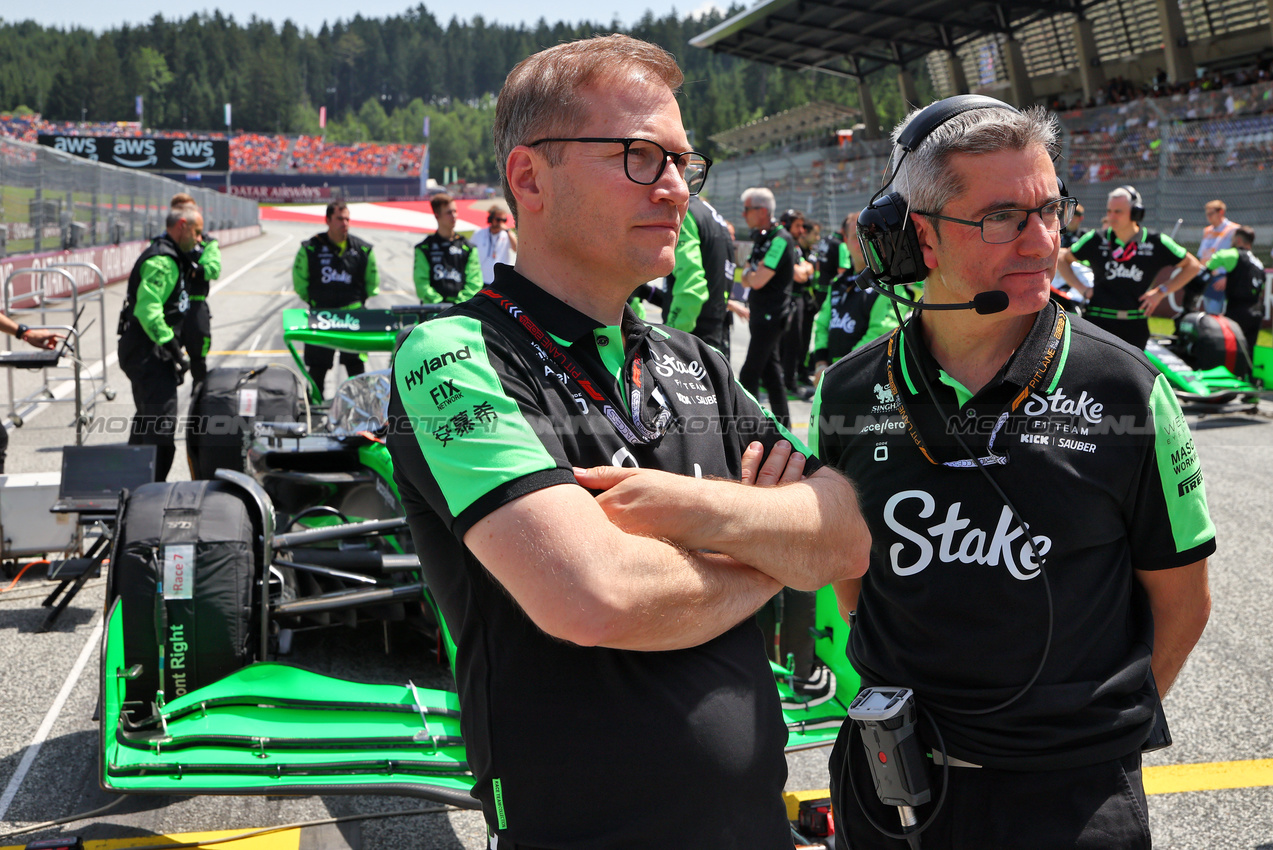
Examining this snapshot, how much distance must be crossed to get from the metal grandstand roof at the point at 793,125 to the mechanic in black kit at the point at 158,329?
141 ft

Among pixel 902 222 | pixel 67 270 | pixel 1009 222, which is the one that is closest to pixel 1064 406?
pixel 1009 222

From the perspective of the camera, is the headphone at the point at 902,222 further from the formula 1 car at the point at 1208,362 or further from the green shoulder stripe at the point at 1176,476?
the formula 1 car at the point at 1208,362

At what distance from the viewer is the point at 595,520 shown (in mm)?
1351

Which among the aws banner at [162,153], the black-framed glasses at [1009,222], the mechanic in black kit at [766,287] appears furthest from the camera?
the aws banner at [162,153]

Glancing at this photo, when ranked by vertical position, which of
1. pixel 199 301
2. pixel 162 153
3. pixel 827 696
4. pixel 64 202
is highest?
pixel 162 153

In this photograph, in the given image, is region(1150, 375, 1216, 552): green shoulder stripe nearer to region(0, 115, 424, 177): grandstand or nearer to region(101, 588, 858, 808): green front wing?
region(101, 588, 858, 808): green front wing

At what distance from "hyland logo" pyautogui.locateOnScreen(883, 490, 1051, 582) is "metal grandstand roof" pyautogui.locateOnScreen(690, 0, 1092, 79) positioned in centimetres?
2941

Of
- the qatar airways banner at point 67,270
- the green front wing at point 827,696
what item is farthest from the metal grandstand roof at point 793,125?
the green front wing at point 827,696

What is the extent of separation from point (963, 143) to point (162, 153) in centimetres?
7803

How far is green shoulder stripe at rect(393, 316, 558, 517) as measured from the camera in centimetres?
134

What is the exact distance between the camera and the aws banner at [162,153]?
66875 millimetres

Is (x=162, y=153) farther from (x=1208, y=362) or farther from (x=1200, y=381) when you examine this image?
(x=1200, y=381)

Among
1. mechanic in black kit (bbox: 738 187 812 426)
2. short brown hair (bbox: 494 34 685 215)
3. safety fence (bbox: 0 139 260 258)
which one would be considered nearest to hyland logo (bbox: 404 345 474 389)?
short brown hair (bbox: 494 34 685 215)

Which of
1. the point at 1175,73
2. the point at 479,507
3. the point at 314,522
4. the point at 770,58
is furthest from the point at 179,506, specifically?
the point at 770,58
